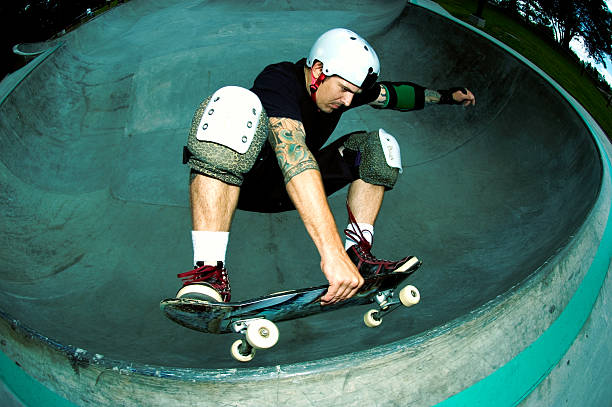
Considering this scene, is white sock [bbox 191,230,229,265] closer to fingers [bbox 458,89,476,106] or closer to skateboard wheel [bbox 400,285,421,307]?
skateboard wheel [bbox 400,285,421,307]

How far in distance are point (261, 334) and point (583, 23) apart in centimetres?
496

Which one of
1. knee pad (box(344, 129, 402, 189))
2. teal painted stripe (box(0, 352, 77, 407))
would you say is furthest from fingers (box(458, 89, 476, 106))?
teal painted stripe (box(0, 352, 77, 407))

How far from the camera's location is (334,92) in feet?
9.98

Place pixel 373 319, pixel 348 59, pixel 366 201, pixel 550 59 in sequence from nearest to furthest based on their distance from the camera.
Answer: pixel 373 319, pixel 348 59, pixel 366 201, pixel 550 59

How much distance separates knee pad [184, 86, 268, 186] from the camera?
2305mm

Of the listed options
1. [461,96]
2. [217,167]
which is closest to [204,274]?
[217,167]

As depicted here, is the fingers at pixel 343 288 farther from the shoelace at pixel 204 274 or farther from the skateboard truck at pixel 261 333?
the shoelace at pixel 204 274

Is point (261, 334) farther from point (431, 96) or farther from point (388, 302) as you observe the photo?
point (431, 96)

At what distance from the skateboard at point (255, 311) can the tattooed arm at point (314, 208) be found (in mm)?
156

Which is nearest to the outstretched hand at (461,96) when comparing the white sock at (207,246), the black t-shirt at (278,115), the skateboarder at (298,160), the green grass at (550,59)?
the skateboarder at (298,160)

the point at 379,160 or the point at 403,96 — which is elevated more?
the point at 403,96

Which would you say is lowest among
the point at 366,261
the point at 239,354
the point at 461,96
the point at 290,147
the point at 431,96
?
the point at 239,354

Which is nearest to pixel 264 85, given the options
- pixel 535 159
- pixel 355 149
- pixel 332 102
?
pixel 332 102

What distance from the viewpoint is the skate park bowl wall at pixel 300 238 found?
6.82 ft
